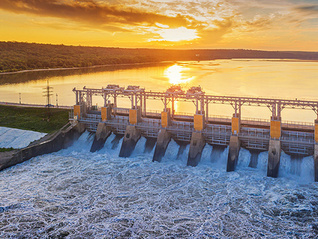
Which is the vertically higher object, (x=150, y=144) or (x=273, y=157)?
(x=150, y=144)

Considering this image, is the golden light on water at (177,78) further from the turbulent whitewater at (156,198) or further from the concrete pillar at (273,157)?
the concrete pillar at (273,157)

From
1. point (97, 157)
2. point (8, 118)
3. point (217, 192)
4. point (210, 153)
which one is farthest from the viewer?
point (8, 118)

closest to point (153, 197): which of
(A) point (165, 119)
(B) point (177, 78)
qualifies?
(A) point (165, 119)

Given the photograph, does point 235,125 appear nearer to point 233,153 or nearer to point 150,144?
point 233,153

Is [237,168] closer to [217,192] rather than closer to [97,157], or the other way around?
[217,192]

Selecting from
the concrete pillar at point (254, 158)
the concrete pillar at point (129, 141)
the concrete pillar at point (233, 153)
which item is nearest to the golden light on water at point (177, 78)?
the concrete pillar at point (129, 141)

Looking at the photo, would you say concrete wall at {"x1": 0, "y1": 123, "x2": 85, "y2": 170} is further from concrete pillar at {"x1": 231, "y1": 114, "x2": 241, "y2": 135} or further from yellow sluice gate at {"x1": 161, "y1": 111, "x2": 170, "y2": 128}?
concrete pillar at {"x1": 231, "y1": 114, "x2": 241, "y2": 135}

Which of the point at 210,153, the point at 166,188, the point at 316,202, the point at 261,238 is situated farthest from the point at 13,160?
the point at 316,202
